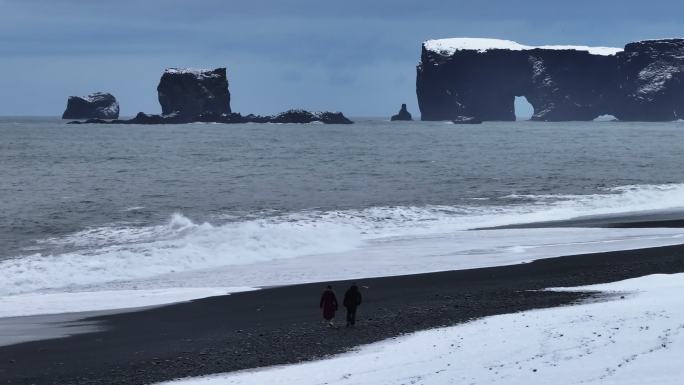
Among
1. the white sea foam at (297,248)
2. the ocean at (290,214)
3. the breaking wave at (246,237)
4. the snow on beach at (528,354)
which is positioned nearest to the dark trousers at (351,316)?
the snow on beach at (528,354)

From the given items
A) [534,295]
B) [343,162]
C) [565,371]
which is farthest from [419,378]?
[343,162]

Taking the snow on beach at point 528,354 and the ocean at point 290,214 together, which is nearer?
the snow on beach at point 528,354

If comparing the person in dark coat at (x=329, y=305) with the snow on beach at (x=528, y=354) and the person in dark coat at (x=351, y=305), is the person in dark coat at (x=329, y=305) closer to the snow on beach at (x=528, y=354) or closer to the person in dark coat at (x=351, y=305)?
the person in dark coat at (x=351, y=305)

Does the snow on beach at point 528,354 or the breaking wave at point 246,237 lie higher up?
the snow on beach at point 528,354

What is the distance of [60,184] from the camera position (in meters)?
67.4

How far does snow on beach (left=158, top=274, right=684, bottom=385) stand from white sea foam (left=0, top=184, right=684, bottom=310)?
10.5 m

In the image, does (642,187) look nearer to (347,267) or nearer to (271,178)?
(271,178)

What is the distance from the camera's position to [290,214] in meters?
48.0

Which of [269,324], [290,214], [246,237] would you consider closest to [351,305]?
[269,324]

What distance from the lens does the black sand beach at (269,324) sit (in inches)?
721

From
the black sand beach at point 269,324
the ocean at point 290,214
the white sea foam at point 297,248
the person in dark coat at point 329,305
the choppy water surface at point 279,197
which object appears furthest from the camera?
the choppy water surface at point 279,197

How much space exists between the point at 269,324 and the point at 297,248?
1557 centimetres

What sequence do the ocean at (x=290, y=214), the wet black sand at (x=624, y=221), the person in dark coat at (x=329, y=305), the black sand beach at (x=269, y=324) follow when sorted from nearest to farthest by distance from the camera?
the black sand beach at (x=269, y=324) < the person in dark coat at (x=329, y=305) < the ocean at (x=290, y=214) < the wet black sand at (x=624, y=221)

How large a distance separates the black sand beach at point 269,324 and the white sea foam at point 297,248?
123 inches
